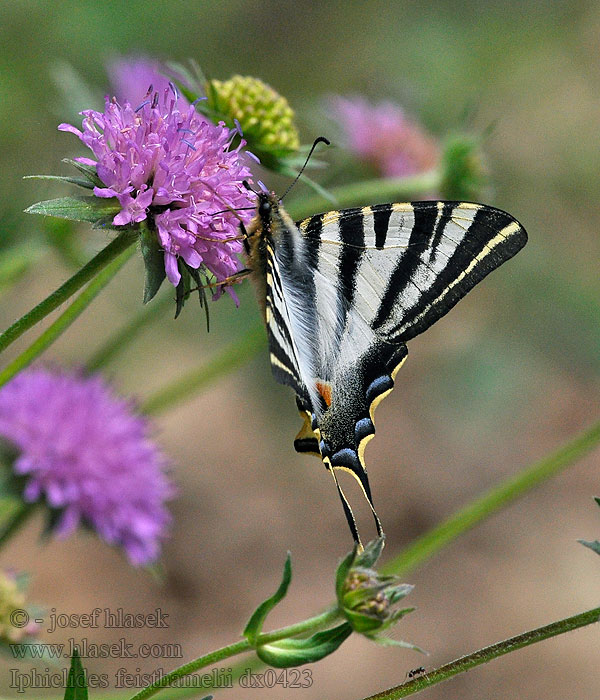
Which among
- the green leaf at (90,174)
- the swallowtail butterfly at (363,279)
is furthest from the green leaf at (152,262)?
the swallowtail butterfly at (363,279)

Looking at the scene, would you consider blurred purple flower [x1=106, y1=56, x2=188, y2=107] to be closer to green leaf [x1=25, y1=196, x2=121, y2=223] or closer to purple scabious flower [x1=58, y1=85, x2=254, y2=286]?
purple scabious flower [x1=58, y1=85, x2=254, y2=286]

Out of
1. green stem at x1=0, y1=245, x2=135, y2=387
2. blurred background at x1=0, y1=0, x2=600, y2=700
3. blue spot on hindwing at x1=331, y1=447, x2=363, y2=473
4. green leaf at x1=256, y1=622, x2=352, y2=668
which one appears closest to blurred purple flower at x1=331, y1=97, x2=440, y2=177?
blurred background at x1=0, y1=0, x2=600, y2=700

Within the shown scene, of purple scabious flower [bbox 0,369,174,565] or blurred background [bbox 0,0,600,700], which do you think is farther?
blurred background [bbox 0,0,600,700]

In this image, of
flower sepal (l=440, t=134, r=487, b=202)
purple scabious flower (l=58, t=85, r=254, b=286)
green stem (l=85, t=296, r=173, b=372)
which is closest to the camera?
purple scabious flower (l=58, t=85, r=254, b=286)

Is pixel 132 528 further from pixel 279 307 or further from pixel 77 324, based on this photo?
pixel 77 324

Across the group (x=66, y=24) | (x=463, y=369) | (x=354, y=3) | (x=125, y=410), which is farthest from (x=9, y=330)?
(x=354, y=3)

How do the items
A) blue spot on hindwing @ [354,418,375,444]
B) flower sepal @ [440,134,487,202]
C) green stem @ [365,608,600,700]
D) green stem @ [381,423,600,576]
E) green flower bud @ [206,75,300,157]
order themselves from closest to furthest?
1. green stem @ [365,608,600,700]
2. blue spot on hindwing @ [354,418,375,444]
3. green flower bud @ [206,75,300,157]
4. green stem @ [381,423,600,576]
5. flower sepal @ [440,134,487,202]
